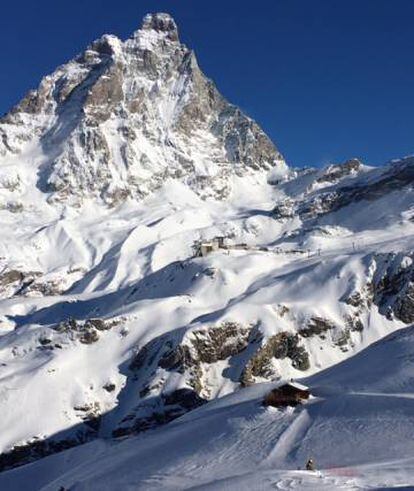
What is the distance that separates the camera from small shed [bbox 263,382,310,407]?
6438 cm

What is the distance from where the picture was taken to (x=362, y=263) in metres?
162

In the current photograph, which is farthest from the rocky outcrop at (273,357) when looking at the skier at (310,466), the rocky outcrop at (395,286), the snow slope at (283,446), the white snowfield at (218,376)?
the skier at (310,466)

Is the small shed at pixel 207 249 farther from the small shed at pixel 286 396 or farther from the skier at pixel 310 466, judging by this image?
the skier at pixel 310 466

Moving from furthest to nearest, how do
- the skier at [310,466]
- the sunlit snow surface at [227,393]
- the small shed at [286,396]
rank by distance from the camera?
the small shed at [286,396] < the sunlit snow surface at [227,393] < the skier at [310,466]

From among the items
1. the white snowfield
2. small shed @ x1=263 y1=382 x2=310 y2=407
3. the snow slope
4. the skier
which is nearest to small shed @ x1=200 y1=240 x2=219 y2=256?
the white snowfield

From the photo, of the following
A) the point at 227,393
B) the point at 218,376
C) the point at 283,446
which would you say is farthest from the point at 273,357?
the point at 283,446

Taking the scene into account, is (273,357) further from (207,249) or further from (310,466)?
(310,466)

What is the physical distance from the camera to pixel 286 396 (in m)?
64.9

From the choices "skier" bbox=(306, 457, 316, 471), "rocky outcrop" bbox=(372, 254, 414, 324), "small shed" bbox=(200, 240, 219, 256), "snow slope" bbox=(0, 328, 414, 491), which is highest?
"small shed" bbox=(200, 240, 219, 256)

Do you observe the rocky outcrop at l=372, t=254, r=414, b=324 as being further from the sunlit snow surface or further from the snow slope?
the snow slope

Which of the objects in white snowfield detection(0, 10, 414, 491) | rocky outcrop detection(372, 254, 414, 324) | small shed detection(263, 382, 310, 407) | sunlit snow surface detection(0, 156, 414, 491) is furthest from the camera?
rocky outcrop detection(372, 254, 414, 324)

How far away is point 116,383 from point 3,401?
19607 mm

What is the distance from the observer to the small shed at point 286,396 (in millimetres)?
64375

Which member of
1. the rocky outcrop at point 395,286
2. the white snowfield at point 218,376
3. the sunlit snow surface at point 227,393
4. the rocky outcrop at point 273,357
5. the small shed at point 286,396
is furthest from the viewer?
the rocky outcrop at point 395,286
